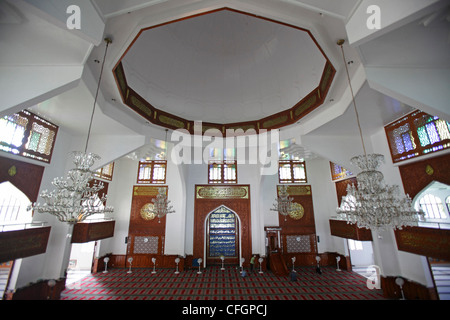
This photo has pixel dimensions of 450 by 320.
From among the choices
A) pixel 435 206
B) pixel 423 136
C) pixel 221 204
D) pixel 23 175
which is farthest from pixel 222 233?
pixel 435 206

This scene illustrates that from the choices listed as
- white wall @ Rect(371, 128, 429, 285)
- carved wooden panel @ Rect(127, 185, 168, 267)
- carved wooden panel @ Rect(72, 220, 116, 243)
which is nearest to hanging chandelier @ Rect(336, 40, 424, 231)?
white wall @ Rect(371, 128, 429, 285)

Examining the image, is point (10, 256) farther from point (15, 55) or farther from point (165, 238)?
point (165, 238)

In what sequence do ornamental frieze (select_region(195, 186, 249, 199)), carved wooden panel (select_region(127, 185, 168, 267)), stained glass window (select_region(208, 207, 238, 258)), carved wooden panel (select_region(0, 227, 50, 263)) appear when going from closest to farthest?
carved wooden panel (select_region(0, 227, 50, 263))
carved wooden panel (select_region(127, 185, 168, 267))
stained glass window (select_region(208, 207, 238, 258))
ornamental frieze (select_region(195, 186, 249, 199))

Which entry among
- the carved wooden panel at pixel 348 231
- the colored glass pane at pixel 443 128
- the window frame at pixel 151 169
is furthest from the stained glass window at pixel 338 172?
the window frame at pixel 151 169

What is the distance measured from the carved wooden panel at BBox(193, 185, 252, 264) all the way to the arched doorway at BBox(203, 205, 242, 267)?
0.50ft

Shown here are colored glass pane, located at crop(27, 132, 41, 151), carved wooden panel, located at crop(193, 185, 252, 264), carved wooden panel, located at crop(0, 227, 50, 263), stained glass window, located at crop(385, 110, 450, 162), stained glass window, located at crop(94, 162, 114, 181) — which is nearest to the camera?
carved wooden panel, located at crop(0, 227, 50, 263)

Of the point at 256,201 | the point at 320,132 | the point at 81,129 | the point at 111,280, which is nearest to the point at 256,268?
the point at 256,201

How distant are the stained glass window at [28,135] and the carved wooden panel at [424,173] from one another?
8567mm

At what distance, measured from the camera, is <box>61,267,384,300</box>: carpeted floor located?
5645mm

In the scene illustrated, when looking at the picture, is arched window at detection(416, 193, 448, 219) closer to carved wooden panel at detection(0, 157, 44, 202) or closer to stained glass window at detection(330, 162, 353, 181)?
stained glass window at detection(330, 162, 353, 181)

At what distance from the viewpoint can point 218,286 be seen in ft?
21.2

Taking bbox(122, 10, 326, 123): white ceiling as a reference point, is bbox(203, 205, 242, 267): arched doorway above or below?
below

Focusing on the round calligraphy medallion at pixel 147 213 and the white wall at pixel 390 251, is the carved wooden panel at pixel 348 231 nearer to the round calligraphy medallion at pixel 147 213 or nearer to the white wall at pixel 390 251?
the white wall at pixel 390 251

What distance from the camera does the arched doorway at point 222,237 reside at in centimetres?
880
